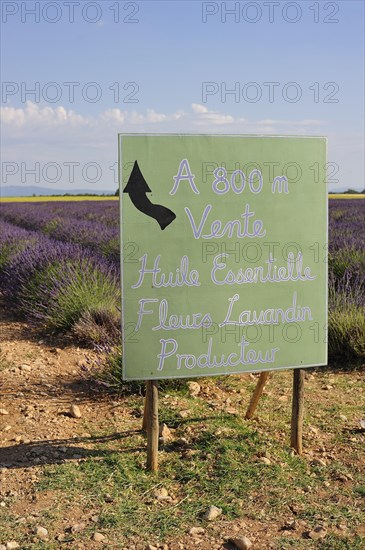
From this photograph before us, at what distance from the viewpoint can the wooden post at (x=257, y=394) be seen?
413 centimetres

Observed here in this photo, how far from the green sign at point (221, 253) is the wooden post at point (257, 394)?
236 mm

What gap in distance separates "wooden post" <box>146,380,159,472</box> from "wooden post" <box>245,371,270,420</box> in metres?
0.78

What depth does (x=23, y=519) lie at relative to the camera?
123 inches

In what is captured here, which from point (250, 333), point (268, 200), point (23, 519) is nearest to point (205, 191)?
point (268, 200)

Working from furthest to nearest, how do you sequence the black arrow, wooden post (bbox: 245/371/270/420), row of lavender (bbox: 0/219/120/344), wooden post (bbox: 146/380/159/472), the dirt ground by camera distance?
row of lavender (bbox: 0/219/120/344) → wooden post (bbox: 245/371/270/420) → wooden post (bbox: 146/380/159/472) → the black arrow → the dirt ground

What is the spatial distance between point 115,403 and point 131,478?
113cm

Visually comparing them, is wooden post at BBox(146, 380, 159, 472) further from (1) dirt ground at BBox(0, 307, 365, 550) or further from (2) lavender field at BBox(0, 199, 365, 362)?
(2) lavender field at BBox(0, 199, 365, 362)

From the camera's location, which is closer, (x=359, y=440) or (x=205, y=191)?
(x=205, y=191)

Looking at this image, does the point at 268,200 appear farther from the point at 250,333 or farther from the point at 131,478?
the point at 131,478

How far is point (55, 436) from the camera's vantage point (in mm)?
4039

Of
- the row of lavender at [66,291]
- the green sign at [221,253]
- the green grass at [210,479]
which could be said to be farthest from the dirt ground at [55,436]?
the green sign at [221,253]

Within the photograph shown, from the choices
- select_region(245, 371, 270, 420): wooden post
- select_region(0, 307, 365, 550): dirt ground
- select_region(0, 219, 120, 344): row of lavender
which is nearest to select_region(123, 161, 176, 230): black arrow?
select_region(245, 371, 270, 420): wooden post

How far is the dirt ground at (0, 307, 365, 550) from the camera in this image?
10.00 ft

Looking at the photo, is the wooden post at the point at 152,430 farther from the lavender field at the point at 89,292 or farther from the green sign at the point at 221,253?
the lavender field at the point at 89,292
